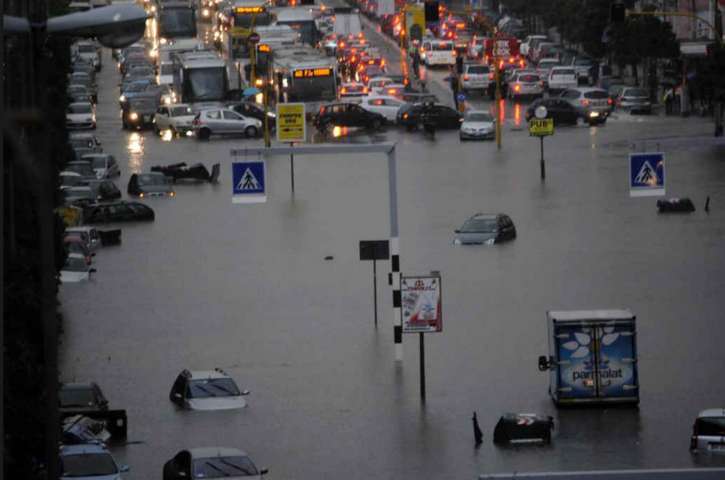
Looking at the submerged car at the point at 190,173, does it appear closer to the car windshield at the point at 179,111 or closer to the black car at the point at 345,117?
the black car at the point at 345,117

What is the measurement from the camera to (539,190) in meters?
54.7

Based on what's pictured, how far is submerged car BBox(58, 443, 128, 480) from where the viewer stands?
23.5m

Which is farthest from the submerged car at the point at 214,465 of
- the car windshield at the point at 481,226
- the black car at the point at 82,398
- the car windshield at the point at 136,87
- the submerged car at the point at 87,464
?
the car windshield at the point at 136,87

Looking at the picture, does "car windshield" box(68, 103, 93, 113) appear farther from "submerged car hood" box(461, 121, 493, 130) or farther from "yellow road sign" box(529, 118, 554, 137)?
"yellow road sign" box(529, 118, 554, 137)

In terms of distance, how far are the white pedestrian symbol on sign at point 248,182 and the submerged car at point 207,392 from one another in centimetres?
660

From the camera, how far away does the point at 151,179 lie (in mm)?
56344

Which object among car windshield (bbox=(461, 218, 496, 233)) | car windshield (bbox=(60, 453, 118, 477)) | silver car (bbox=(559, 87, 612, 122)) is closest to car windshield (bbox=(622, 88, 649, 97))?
silver car (bbox=(559, 87, 612, 122))

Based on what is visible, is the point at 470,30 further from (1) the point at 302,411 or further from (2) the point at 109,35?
(2) the point at 109,35

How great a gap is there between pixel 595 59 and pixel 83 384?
210 ft

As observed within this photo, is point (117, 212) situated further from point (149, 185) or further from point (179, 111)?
point (179, 111)

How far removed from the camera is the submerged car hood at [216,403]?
30.1 meters

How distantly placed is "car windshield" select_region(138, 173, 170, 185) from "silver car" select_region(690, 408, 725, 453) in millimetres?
31514

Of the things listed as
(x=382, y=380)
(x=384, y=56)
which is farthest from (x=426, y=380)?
(x=384, y=56)

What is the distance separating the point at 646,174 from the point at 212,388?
40.2 feet
